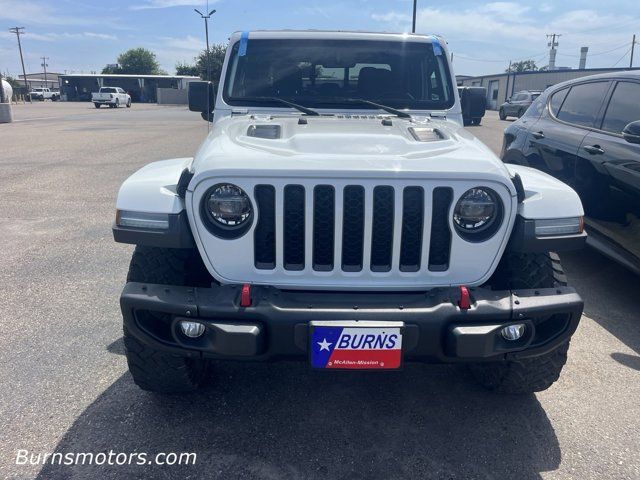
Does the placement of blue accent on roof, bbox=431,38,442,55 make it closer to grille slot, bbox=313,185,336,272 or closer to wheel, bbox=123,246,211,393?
grille slot, bbox=313,185,336,272

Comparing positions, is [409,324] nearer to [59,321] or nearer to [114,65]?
[59,321]

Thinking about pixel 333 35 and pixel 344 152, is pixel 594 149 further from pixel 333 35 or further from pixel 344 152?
pixel 344 152

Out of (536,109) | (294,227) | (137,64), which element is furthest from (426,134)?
(137,64)

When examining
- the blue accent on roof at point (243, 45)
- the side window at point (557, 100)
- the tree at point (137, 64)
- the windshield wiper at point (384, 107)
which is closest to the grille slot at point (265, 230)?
the windshield wiper at point (384, 107)

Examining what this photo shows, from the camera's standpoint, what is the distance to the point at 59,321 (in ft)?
12.8

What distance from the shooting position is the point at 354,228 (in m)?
2.38

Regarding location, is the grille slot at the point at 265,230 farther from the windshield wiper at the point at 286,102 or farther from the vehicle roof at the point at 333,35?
the vehicle roof at the point at 333,35

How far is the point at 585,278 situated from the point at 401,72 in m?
2.66

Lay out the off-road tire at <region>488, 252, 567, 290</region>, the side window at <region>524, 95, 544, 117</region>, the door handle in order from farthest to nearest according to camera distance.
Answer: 1. the side window at <region>524, 95, 544, 117</region>
2. the door handle
3. the off-road tire at <region>488, 252, 567, 290</region>

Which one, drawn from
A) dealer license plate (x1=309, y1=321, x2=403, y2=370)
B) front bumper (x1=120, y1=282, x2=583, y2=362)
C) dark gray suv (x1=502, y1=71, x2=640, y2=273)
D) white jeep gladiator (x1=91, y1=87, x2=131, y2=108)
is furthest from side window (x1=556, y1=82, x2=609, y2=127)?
white jeep gladiator (x1=91, y1=87, x2=131, y2=108)

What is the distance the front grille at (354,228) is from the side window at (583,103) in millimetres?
3172

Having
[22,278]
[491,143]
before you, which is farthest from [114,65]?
[22,278]

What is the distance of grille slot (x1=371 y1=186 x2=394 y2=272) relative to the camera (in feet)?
7.70

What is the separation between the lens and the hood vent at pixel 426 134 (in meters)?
2.88
